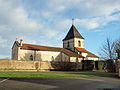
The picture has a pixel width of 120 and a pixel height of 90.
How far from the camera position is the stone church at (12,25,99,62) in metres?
46.4

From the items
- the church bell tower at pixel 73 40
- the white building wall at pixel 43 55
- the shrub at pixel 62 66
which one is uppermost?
the church bell tower at pixel 73 40

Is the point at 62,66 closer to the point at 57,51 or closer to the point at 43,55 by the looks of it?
the point at 43,55

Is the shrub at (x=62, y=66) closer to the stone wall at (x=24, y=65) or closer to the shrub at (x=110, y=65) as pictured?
the stone wall at (x=24, y=65)

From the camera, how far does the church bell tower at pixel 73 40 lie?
58.6 m

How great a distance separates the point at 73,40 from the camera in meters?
58.6

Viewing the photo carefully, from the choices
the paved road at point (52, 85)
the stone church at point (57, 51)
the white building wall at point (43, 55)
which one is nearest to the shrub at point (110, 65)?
the stone church at point (57, 51)

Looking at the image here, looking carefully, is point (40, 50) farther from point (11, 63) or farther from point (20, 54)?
point (11, 63)

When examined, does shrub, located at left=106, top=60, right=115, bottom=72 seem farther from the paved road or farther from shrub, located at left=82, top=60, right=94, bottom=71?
the paved road

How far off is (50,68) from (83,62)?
38.8 feet

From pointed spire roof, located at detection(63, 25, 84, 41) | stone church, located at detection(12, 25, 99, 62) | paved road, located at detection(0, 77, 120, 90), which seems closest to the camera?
paved road, located at detection(0, 77, 120, 90)

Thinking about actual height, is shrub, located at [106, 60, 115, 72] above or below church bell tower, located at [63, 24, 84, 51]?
below

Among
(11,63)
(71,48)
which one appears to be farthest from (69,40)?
(11,63)

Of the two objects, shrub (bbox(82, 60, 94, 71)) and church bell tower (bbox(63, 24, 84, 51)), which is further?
church bell tower (bbox(63, 24, 84, 51))

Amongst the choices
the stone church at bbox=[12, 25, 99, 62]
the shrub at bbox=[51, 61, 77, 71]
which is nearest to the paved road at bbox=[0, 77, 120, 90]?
the shrub at bbox=[51, 61, 77, 71]
